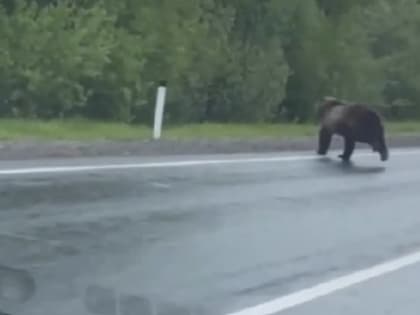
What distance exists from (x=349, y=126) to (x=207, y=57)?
28.7 ft

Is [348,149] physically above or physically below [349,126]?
below

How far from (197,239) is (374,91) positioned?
2560cm

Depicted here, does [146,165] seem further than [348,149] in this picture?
No

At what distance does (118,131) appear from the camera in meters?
23.0

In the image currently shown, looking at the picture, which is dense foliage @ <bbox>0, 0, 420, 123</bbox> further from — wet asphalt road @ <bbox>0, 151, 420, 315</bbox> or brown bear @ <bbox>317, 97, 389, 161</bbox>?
wet asphalt road @ <bbox>0, 151, 420, 315</bbox>

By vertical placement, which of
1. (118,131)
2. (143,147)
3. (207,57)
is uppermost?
(207,57)

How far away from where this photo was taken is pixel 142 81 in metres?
28.2

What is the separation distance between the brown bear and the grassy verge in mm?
2516

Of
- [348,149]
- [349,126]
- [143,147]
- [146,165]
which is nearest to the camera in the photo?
[146,165]

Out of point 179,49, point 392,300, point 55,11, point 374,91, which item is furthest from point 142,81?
point 392,300

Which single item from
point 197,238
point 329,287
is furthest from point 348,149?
point 329,287

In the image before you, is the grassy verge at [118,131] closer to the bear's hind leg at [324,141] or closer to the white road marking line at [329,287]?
the bear's hind leg at [324,141]

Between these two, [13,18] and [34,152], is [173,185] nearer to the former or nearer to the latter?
[34,152]

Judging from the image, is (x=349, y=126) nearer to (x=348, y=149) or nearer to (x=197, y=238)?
(x=348, y=149)
